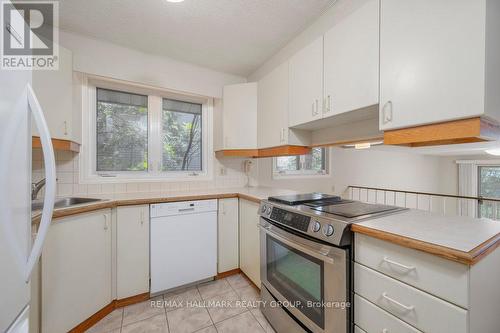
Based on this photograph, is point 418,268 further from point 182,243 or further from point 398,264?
point 182,243

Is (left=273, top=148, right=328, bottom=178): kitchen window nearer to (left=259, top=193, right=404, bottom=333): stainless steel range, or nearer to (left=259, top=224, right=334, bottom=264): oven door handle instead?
(left=259, top=193, right=404, bottom=333): stainless steel range

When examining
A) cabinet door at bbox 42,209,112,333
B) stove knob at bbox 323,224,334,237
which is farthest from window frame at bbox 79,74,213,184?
stove knob at bbox 323,224,334,237

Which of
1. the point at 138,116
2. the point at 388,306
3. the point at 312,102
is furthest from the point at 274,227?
the point at 138,116

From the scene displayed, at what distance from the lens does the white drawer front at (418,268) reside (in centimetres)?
69

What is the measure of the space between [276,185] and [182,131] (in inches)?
56.5

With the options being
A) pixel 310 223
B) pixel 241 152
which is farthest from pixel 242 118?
pixel 310 223

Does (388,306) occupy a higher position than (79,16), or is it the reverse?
(79,16)

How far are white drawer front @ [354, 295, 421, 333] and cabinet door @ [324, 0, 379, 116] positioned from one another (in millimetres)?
1069

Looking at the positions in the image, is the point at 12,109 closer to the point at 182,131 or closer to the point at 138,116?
the point at 138,116

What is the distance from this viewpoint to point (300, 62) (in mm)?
1700

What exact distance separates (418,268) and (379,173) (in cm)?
370

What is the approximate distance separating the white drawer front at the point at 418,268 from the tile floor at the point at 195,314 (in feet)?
3.46

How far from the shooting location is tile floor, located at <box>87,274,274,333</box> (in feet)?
4.93

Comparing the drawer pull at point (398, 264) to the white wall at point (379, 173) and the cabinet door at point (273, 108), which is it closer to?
the cabinet door at point (273, 108)
